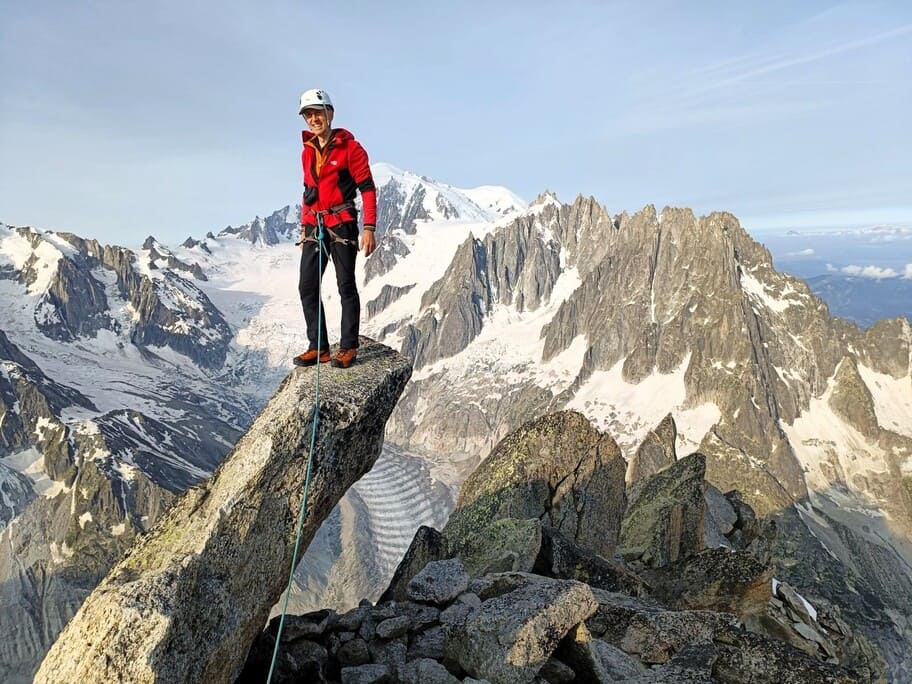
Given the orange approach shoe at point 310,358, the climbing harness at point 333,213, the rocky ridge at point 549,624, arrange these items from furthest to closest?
1. the orange approach shoe at point 310,358
2. the climbing harness at point 333,213
3. the rocky ridge at point 549,624

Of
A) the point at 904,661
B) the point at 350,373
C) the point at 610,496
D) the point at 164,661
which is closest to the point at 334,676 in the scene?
the point at 164,661

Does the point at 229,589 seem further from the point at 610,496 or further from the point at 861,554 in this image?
the point at 861,554

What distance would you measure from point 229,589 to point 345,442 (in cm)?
359

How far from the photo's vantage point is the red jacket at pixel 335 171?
13516mm

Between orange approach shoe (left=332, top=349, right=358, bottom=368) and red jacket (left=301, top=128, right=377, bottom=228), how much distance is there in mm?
2974

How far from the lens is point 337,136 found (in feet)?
44.5

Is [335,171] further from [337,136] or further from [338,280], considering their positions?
[338,280]

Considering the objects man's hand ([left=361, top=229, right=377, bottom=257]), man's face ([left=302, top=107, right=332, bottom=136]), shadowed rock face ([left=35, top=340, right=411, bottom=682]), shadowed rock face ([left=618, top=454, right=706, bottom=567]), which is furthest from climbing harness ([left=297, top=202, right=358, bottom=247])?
shadowed rock face ([left=618, top=454, right=706, bottom=567])

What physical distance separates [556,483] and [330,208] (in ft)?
68.8

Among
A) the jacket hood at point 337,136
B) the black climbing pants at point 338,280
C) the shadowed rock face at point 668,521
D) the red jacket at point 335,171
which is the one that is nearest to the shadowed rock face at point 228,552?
the black climbing pants at point 338,280

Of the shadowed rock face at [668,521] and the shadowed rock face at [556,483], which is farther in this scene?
the shadowed rock face at [668,521]

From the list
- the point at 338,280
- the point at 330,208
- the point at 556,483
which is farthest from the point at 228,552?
the point at 556,483

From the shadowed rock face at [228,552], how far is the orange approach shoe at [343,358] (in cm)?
35

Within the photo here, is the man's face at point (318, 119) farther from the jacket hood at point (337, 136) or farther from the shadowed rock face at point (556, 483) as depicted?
the shadowed rock face at point (556, 483)
